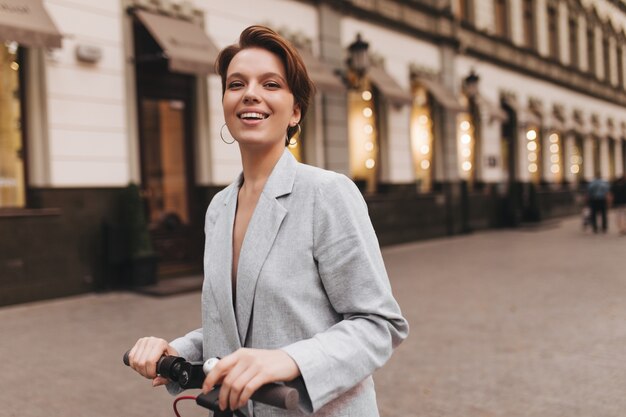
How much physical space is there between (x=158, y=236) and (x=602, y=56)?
97.3 feet

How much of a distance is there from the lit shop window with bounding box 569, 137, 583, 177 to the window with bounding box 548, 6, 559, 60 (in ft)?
13.9

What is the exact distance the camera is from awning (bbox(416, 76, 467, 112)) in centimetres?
1680

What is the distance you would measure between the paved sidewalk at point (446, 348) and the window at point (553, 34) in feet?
58.3

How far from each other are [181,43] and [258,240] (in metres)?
8.95

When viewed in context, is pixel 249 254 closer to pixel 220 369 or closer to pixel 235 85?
pixel 220 369

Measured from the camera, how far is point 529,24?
961 inches

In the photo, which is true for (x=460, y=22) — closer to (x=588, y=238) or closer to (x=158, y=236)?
(x=588, y=238)

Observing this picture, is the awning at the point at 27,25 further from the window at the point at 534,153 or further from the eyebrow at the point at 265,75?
the window at the point at 534,153

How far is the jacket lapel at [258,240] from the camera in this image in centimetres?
144

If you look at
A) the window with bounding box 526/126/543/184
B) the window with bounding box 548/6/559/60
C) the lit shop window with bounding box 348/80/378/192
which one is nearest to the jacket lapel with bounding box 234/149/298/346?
the lit shop window with bounding box 348/80/378/192

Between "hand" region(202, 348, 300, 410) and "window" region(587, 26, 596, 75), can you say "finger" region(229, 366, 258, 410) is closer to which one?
"hand" region(202, 348, 300, 410)

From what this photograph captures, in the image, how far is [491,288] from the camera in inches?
365

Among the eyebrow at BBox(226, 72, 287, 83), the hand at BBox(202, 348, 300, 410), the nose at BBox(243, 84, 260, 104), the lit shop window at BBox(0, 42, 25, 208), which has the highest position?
the lit shop window at BBox(0, 42, 25, 208)

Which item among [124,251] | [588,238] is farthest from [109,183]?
[588,238]
